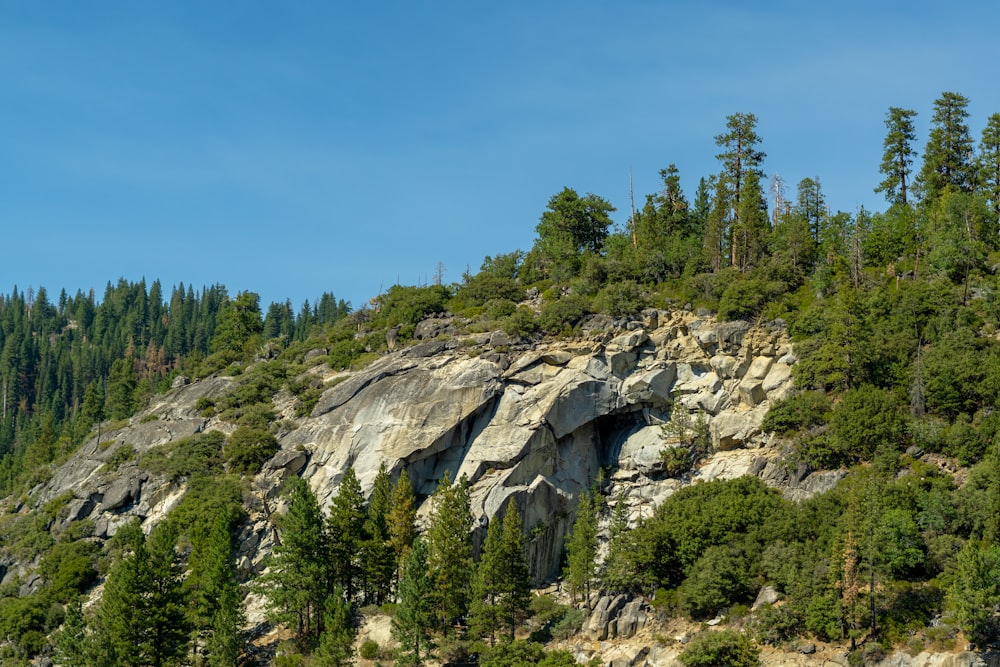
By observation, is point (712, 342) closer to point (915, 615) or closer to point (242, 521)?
point (915, 615)

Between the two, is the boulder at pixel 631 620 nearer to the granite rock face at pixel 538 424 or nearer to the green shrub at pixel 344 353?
the granite rock face at pixel 538 424

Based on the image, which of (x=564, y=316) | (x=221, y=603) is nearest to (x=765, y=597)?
(x=564, y=316)

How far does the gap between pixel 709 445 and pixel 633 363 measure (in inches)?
354

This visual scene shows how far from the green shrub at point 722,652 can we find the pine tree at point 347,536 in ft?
77.0

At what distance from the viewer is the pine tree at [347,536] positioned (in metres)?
70.1

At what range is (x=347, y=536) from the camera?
230 ft

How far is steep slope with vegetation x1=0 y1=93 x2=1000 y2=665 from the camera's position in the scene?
62.4 metres

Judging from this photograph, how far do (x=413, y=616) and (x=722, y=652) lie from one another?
18503 millimetres

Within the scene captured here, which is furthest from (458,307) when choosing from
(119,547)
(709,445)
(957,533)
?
(957,533)

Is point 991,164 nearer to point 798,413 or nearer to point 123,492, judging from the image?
point 798,413

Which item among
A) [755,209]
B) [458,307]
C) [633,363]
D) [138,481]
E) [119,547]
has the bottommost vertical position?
[119,547]

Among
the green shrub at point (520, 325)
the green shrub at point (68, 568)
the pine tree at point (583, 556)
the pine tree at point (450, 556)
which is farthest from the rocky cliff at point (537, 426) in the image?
the pine tree at point (583, 556)

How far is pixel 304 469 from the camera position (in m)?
80.4

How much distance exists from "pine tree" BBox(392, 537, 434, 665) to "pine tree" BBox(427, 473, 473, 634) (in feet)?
4.95
